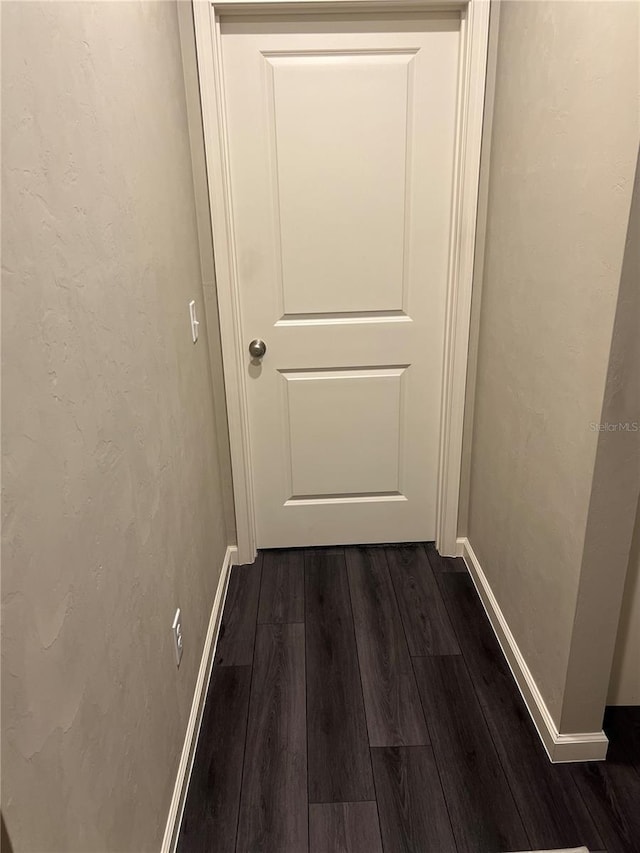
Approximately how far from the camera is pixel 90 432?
1.02 meters

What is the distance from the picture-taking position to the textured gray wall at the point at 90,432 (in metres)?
0.76

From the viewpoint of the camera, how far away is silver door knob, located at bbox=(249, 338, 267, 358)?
7.79 feet

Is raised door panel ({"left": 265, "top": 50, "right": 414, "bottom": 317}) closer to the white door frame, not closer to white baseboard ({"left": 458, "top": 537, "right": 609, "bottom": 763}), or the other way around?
the white door frame

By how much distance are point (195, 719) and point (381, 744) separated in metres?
0.54

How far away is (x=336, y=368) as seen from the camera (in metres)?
2.45

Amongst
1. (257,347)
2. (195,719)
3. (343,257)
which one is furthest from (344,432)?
(195,719)

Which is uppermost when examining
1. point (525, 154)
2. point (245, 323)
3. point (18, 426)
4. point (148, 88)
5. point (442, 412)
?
point (148, 88)

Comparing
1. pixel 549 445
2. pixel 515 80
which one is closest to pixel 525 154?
pixel 515 80

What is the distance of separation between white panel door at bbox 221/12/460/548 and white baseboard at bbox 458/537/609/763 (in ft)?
2.05

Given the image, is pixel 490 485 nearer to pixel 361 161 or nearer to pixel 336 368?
pixel 336 368

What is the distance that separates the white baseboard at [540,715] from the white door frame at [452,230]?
521 mm

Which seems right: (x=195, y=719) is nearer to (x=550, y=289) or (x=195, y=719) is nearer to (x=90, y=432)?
(x=90, y=432)

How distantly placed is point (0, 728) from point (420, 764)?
1.33 meters

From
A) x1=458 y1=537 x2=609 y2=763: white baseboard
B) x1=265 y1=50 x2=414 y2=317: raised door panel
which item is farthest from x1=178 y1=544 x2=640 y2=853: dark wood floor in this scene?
x1=265 y1=50 x2=414 y2=317: raised door panel
